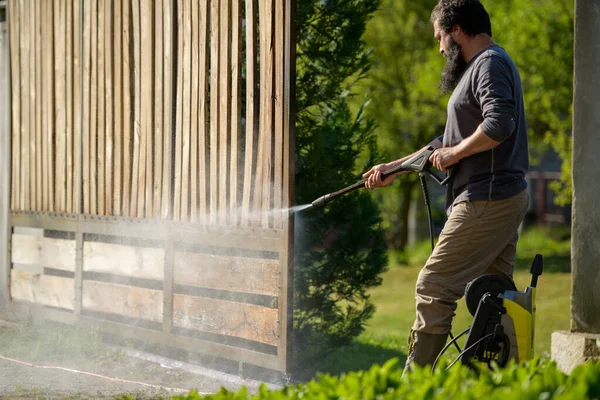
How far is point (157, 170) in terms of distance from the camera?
274 inches

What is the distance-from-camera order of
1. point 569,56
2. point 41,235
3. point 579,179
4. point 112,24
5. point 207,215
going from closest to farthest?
point 579,179 < point 207,215 < point 112,24 < point 41,235 < point 569,56

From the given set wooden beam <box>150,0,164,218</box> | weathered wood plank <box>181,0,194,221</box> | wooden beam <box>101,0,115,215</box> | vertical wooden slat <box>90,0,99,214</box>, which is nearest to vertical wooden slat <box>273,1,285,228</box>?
weathered wood plank <box>181,0,194,221</box>

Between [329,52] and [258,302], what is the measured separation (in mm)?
2611

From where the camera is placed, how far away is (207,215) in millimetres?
6453

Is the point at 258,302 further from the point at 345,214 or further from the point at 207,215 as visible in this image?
the point at 345,214

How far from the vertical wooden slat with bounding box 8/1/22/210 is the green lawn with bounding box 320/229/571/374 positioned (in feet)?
11.3

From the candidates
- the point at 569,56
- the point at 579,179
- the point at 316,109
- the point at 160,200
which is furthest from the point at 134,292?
the point at 569,56

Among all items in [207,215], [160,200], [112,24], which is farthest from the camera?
[112,24]

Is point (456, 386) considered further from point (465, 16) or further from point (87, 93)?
point (87, 93)

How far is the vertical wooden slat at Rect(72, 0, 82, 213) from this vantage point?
25.6ft

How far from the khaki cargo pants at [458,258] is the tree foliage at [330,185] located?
114 inches

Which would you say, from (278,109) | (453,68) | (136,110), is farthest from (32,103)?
(453,68)

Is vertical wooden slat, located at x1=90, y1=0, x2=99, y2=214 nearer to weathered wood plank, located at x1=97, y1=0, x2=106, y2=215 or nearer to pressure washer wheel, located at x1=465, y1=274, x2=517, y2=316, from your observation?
weathered wood plank, located at x1=97, y1=0, x2=106, y2=215

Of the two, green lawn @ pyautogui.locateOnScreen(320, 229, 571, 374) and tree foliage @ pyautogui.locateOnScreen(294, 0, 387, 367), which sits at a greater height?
tree foliage @ pyautogui.locateOnScreen(294, 0, 387, 367)
